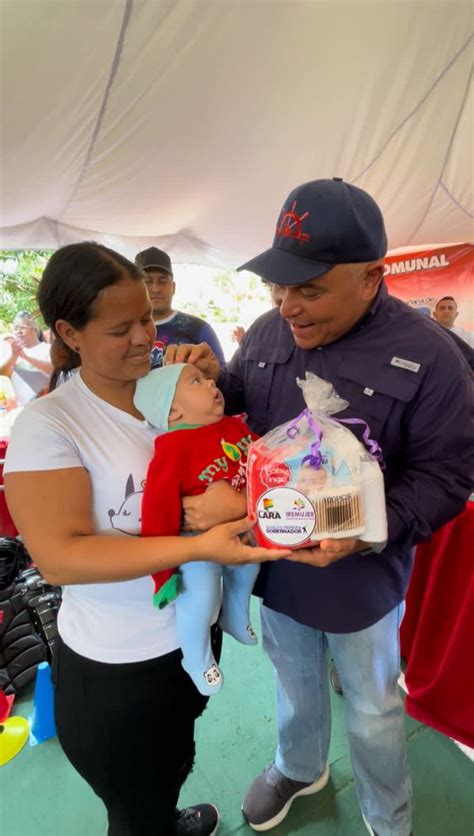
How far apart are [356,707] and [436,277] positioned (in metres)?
6.13

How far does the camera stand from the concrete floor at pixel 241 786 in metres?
1.47

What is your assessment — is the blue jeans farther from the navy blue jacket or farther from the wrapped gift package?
the wrapped gift package

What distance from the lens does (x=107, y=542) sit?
0.75 m

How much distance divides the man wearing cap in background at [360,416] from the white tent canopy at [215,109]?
70.4 inches

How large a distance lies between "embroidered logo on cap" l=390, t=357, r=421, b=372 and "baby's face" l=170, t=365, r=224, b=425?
44cm

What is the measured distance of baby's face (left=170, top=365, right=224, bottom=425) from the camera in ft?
3.10

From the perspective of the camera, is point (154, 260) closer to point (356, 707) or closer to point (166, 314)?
point (166, 314)

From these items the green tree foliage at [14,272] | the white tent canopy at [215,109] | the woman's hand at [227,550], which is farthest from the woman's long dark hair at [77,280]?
the green tree foliage at [14,272]

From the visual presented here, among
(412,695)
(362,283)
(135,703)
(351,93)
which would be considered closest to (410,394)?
(362,283)

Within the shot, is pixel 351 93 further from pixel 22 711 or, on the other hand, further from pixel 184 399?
pixel 22 711

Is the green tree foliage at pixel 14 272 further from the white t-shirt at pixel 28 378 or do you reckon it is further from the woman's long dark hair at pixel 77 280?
the woman's long dark hair at pixel 77 280

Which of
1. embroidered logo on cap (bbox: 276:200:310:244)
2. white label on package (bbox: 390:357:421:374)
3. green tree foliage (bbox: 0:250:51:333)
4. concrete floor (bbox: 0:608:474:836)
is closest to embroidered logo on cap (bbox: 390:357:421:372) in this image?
white label on package (bbox: 390:357:421:374)

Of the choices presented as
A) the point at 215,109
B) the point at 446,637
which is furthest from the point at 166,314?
the point at 446,637

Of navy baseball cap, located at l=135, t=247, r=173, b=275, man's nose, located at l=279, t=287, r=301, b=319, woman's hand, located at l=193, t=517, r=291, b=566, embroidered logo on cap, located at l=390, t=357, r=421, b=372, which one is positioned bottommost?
woman's hand, located at l=193, t=517, r=291, b=566
